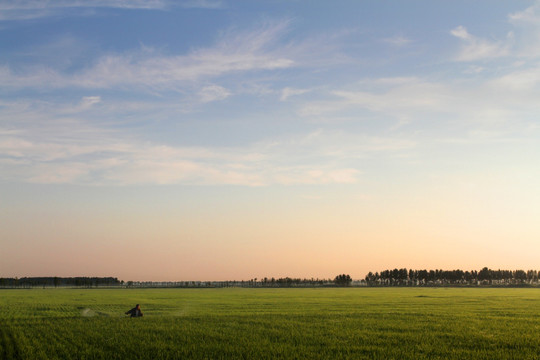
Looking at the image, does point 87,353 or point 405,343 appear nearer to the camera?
point 87,353

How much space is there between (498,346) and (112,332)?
2055cm

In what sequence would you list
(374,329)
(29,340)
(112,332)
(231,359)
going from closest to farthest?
(231,359)
(29,340)
(112,332)
(374,329)

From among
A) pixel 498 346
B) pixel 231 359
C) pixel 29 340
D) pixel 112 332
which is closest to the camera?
pixel 231 359

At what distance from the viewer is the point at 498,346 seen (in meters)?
24.8

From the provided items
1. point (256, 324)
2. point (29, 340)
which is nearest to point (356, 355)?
point (256, 324)

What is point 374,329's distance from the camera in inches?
1248

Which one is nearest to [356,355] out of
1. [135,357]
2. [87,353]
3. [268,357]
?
[268,357]

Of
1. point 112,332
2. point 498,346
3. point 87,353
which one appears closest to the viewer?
point 87,353

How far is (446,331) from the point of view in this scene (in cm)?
3073

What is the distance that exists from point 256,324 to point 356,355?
1393cm

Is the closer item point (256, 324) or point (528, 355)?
point (528, 355)

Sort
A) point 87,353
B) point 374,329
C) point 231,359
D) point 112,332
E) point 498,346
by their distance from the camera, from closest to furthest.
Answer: point 231,359, point 87,353, point 498,346, point 112,332, point 374,329

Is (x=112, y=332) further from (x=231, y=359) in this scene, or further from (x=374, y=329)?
(x=374, y=329)

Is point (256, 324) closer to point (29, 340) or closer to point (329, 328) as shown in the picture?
point (329, 328)
